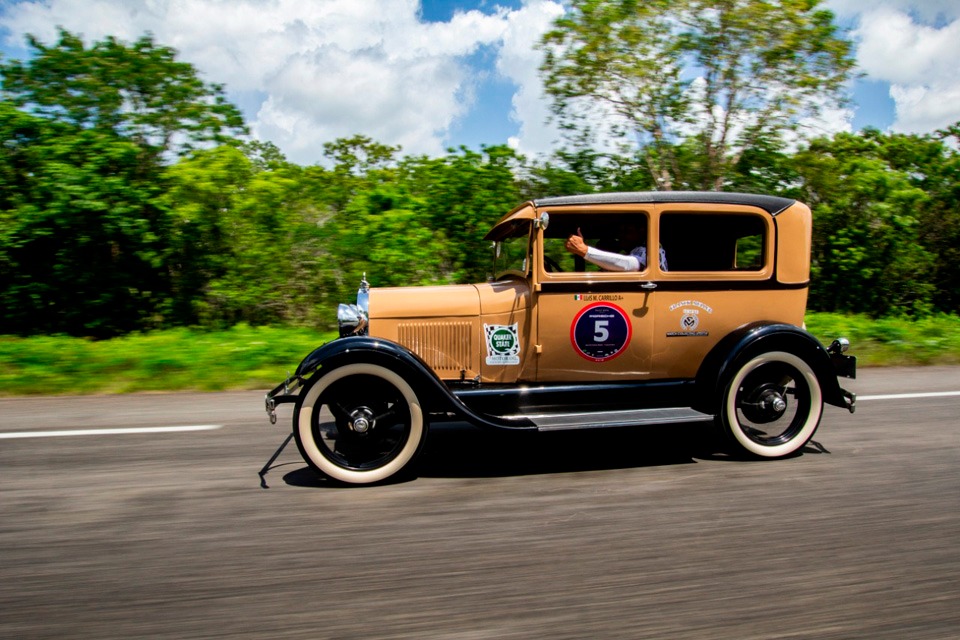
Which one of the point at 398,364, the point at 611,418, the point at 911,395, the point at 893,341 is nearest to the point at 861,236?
the point at 893,341

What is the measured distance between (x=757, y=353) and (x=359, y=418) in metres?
2.63

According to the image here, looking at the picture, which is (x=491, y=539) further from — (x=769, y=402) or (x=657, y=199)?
(x=657, y=199)

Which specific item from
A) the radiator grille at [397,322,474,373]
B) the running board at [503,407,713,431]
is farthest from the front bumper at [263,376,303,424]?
the running board at [503,407,713,431]

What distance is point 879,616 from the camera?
8.51ft

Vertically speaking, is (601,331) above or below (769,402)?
above

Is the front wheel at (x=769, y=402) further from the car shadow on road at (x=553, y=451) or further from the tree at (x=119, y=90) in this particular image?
the tree at (x=119, y=90)

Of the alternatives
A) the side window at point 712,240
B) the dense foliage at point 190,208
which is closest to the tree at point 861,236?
the dense foliage at point 190,208

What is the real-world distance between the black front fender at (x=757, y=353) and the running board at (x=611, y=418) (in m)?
0.21

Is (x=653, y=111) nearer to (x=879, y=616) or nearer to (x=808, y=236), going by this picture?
(x=808, y=236)

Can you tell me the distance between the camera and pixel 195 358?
779 centimetres

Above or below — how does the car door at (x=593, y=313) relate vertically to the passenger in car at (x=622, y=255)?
below

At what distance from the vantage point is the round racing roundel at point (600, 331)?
15.1 ft

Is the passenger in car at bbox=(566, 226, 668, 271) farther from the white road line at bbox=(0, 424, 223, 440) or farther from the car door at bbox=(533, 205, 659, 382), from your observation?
the white road line at bbox=(0, 424, 223, 440)

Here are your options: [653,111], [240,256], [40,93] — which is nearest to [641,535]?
[240,256]
